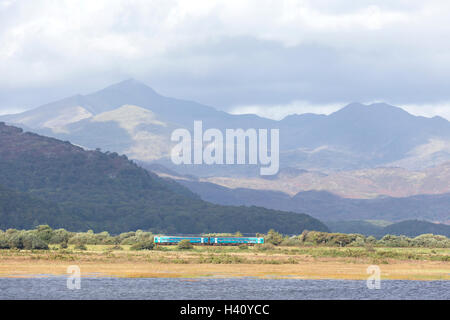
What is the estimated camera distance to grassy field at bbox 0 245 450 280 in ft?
279

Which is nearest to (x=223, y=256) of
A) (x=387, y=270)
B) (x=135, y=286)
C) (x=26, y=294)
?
(x=387, y=270)

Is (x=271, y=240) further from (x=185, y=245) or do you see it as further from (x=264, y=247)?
(x=185, y=245)

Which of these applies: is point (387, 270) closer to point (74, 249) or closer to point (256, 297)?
point (256, 297)

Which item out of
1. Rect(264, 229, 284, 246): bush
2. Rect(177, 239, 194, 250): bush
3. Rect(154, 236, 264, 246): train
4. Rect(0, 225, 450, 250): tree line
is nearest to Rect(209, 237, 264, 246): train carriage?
Rect(154, 236, 264, 246): train

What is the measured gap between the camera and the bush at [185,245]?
124875 mm

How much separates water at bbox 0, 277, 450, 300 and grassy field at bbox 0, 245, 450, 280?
199 inches

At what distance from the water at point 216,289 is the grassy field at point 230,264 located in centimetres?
505

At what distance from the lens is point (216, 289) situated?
71.7 meters

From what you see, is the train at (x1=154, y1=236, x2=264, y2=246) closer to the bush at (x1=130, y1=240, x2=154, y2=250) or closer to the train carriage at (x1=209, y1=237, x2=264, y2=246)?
the train carriage at (x1=209, y1=237, x2=264, y2=246)

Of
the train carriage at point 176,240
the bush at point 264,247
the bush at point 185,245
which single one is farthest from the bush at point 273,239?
the bush at point 185,245

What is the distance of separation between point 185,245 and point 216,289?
2148 inches

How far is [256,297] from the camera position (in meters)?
67.4

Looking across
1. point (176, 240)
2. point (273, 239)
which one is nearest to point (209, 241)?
point (176, 240)
